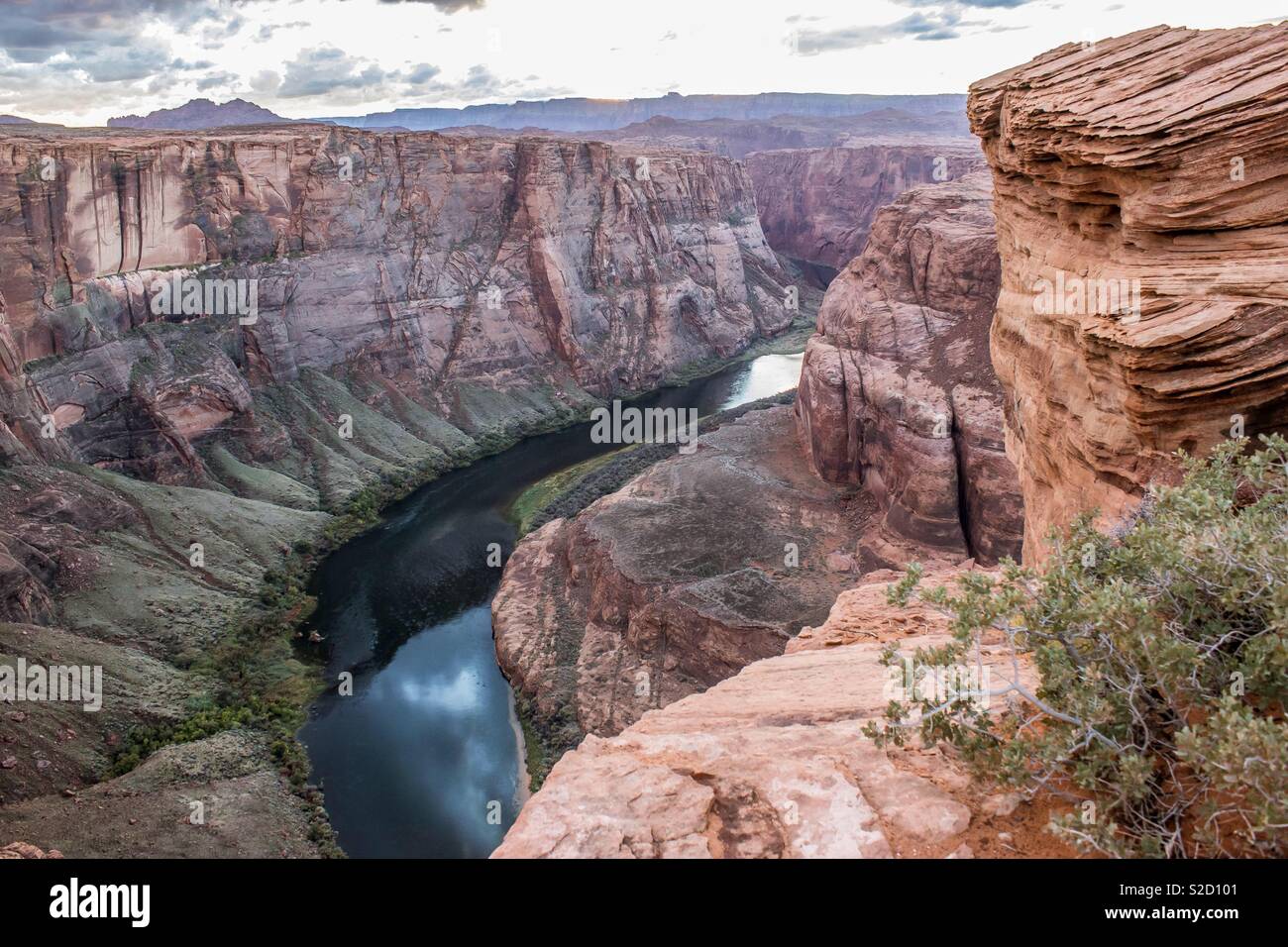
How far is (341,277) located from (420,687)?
39.2m

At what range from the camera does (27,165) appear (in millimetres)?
48125

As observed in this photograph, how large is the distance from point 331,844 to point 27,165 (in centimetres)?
4269

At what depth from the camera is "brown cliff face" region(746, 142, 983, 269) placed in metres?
124

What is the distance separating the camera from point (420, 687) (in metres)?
36.6

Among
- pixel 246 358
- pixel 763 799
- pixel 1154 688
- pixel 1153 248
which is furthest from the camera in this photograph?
pixel 246 358

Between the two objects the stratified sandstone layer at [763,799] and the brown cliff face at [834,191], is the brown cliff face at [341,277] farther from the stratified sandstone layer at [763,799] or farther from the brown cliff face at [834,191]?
the stratified sandstone layer at [763,799]

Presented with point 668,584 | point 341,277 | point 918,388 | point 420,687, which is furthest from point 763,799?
point 341,277

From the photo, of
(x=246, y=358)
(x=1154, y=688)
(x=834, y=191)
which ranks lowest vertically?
(x=1154, y=688)

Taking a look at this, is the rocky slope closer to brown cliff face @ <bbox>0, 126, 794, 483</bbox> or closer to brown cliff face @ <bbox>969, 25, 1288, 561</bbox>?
brown cliff face @ <bbox>0, 126, 794, 483</bbox>

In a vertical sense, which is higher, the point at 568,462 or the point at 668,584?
the point at 568,462

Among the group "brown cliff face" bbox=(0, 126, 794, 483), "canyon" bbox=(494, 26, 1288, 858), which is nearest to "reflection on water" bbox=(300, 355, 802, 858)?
"brown cliff face" bbox=(0, 126, 794, 483)

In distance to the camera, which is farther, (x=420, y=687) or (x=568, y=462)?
(x=568, y=462)

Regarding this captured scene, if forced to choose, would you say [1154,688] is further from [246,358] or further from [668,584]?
[246,358]

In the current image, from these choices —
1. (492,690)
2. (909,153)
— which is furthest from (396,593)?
(909,153)
